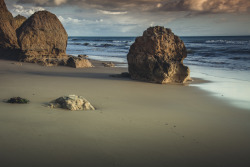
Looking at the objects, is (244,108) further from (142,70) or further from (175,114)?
(142,70)

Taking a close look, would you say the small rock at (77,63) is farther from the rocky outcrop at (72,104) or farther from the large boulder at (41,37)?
the rocky outcrop at (72,104)

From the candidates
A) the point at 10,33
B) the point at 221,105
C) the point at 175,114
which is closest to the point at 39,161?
the point at 175,114

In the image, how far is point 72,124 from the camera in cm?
332

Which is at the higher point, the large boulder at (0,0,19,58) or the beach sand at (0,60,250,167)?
the large boulder at (0,0,19,58)

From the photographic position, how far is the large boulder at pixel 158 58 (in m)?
7.86

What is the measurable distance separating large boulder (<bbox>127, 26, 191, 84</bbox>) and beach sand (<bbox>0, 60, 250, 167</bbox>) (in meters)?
2.75

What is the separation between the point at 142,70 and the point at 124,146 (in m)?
5.58

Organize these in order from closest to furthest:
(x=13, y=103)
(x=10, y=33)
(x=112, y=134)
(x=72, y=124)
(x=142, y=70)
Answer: (x=112, y=134)
(x=72, y=124)
(x=13, y=103)
(x=142, y=70)
(x=10, y=33)

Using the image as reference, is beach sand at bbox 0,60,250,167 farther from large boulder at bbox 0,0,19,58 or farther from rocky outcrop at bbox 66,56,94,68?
large boulder at bbox 0,0,19,58

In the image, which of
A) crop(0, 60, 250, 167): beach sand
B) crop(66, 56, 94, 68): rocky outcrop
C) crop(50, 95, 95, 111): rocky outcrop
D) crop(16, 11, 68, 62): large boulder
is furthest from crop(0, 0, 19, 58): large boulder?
crop(50, 95, 95, 111): rocky outcrop

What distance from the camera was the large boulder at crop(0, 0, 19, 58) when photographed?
36.3 ft

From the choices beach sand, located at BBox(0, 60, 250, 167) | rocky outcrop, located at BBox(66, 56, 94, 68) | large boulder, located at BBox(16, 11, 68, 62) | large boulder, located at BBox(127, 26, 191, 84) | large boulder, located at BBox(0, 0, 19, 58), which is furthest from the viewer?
large boulder, located at BBox(16, 11, 68, 62)

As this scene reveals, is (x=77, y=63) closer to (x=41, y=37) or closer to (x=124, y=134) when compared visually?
(x=41, y=37)

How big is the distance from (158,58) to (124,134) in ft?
17.6
